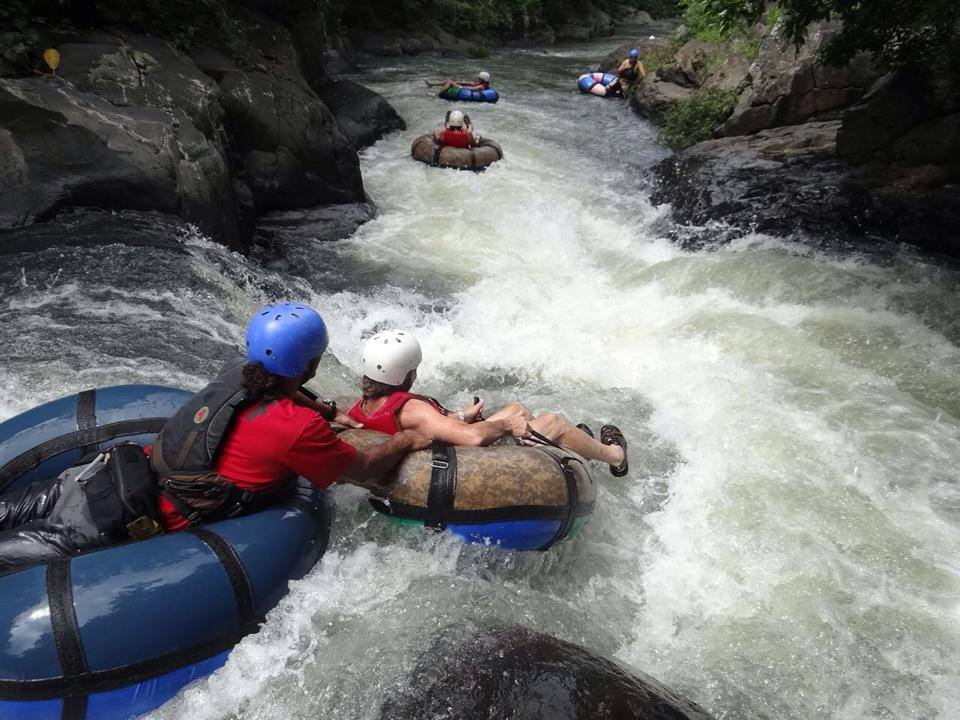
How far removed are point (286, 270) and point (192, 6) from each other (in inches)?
152

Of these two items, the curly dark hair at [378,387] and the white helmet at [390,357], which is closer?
the white helmet at [390,357]

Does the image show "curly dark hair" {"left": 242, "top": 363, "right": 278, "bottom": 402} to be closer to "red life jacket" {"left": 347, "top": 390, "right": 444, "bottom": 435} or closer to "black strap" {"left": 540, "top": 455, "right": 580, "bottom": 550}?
"red life jacket" {"left": 347, "top": 390, "right": 444, "bottom": 435}

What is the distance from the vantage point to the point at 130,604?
2.55 metres

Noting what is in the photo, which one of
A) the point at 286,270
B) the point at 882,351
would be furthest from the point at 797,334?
the point at 286,270

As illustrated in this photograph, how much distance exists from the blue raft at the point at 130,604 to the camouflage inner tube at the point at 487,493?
0.48m

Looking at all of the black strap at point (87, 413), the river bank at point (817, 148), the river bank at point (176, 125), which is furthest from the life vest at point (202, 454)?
the river bank at point (817, 148)

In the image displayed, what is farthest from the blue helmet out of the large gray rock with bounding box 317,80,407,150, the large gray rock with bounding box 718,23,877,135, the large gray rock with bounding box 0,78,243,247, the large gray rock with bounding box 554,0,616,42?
the large gray rock with bounding box 554,0,616,42

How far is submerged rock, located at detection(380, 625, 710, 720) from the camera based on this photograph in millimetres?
2539

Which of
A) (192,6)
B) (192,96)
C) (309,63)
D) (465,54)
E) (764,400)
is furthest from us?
(465,54)

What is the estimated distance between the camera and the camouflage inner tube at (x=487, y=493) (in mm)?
3424

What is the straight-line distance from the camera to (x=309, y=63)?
39.8 ft

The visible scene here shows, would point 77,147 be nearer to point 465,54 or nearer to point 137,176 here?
point 137,176

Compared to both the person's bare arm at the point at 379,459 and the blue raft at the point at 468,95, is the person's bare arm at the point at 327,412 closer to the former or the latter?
the person's bare arm at the point at 379,459

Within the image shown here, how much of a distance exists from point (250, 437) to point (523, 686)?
1491mm
